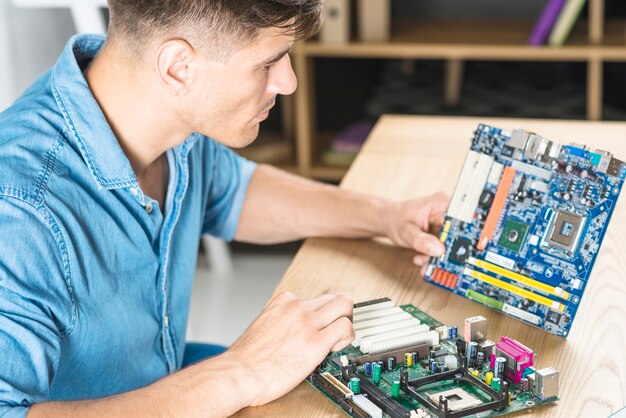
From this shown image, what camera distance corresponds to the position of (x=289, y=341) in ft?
3.79

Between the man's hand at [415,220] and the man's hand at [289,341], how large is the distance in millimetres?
315

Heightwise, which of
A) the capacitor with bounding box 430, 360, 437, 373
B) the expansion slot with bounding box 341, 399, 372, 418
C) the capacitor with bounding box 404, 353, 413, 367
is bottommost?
the expansion slot with bounding box 341, 399, 372, 418

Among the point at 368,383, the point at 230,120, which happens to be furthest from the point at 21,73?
the point at 368,383

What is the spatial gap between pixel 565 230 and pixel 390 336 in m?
0.29

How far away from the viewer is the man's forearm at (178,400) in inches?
41.4

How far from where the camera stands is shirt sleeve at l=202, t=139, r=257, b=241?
1.68m

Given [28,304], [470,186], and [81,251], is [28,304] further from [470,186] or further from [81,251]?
[470,186]

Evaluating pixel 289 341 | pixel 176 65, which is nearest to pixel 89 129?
pixel 176 65

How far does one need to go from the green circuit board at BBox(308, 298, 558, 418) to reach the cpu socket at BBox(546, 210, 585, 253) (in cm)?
22

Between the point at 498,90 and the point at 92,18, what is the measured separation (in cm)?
223

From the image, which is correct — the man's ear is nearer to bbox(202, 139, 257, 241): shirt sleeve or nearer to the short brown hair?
the short brown hair

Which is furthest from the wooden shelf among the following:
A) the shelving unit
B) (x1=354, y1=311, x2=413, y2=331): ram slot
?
(x1=354, y1=311, x2=413, y2=331): ram slot

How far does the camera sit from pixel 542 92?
158 inches

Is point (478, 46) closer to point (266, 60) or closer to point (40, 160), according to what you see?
point (266, 60)
